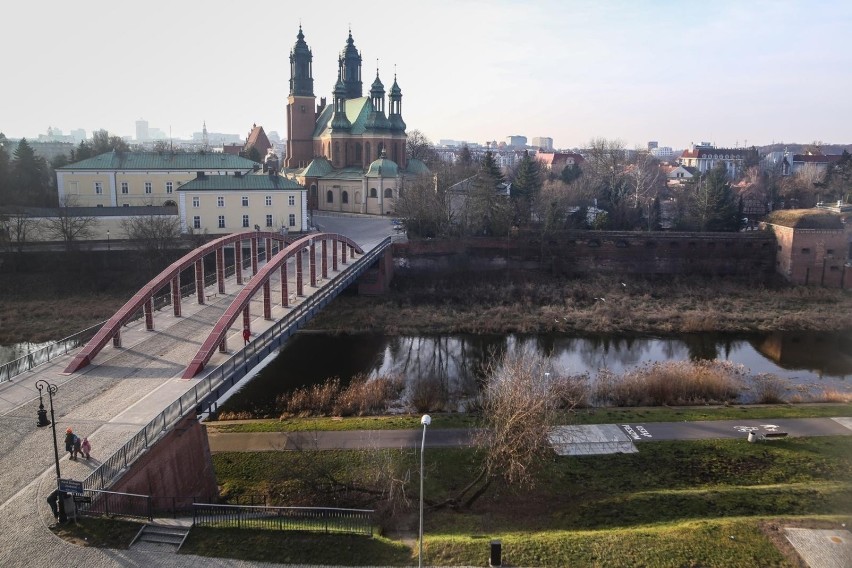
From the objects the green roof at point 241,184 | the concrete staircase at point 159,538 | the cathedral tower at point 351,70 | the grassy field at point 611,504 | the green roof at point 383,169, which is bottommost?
the grassy field at point 611,504

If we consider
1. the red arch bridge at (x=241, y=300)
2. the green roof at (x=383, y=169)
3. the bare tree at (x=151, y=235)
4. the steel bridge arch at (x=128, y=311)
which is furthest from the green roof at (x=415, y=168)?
the steel bridge arch at (x=128, y=311)

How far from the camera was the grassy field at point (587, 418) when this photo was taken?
20.7 metres

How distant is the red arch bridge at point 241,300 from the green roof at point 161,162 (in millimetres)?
14255

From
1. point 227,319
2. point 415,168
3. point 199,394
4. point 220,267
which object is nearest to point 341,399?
point 227,319

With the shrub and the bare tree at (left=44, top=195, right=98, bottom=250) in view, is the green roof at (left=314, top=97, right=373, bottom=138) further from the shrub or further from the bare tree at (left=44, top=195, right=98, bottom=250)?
the shrub

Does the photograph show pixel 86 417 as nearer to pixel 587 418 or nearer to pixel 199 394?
pixel 199 394

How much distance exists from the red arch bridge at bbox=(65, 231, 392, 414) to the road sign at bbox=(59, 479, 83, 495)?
3613 millimetres

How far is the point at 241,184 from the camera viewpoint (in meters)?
43.2

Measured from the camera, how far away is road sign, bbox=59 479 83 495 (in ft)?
40.3

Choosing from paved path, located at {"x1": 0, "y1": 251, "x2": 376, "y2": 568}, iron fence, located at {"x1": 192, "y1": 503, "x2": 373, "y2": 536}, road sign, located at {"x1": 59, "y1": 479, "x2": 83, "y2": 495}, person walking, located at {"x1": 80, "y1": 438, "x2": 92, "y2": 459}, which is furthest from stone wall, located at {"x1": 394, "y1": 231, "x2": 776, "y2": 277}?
road sign, located at {"x1": 59, "y1": 479, "x2": 83, "y2": 495}

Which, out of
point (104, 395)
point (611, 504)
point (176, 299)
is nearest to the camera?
point (611, 504)

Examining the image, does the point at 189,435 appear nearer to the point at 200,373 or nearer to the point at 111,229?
the point at 200,373

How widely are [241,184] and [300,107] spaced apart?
1920 centimetres

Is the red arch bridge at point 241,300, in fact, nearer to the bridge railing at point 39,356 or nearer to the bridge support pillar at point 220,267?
the bridge support pillar at point 220,267
